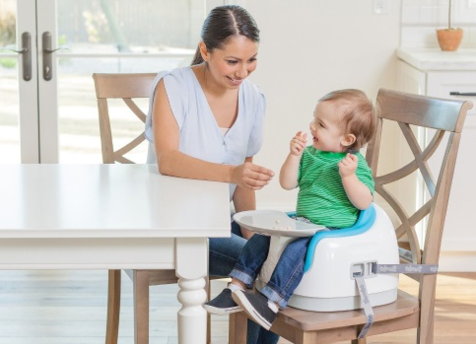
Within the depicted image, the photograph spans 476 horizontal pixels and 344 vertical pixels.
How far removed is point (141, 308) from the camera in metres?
2.59

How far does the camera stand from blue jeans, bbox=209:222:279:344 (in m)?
2.64

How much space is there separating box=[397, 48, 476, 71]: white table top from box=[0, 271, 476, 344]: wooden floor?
884mm

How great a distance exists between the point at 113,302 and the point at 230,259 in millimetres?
531

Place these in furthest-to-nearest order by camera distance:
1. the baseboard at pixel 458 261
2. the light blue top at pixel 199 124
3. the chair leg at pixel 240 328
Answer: the baseboard at pixel 458 261 → the light blue top at pixel 199 124 → the chair leg at pixel 240 328

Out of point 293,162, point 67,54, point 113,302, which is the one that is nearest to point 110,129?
point 113,302

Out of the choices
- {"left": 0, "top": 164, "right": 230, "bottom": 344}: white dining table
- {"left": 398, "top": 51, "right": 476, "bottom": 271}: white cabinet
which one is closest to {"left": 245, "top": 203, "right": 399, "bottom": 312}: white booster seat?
{"left": 0, "top": 164, "right": 230, "bottom": 344}: white dining table

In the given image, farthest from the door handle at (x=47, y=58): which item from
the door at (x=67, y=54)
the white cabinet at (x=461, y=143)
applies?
the white cabinet at (x=461, y=143)

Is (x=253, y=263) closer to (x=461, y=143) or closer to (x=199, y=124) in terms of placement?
(x=199, y=124)

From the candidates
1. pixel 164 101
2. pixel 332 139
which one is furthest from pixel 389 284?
Result: pixel 164 101

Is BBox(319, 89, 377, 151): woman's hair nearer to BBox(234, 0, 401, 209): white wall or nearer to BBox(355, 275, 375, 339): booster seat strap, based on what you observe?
Result: BBox(355, 275, 375, 339): booster seat strap

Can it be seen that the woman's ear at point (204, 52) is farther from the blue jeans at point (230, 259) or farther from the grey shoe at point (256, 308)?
the grey shoe at point (256, 308)

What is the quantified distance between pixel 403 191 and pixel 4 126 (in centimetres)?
192

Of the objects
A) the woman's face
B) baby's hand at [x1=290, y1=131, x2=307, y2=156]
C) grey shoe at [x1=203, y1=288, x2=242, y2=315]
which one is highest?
the woman's face

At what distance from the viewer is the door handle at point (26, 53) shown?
4570 millimetres
